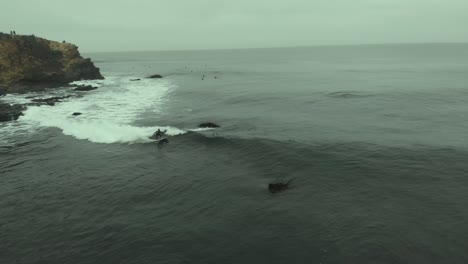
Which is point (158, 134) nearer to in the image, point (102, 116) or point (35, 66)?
point (102, 116)

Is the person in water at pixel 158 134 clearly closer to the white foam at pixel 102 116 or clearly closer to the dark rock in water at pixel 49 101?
the white foam at pixel 102 116

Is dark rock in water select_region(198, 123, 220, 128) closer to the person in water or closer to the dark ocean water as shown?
the dark ocean water

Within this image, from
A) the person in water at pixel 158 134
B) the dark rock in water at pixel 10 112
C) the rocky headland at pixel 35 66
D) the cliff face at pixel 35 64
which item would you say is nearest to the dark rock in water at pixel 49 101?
the rocky headland at pixel 35 66

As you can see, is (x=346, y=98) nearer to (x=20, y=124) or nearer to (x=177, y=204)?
(x=177, y=204)

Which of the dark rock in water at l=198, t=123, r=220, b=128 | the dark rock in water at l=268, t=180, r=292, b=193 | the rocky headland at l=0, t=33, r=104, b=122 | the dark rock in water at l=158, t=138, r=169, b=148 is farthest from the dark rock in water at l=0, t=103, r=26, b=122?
the dark rock in water at l=268, t=180, r=292, b=193

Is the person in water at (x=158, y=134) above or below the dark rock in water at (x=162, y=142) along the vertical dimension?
above

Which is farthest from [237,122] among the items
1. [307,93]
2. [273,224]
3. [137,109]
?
[307,93]

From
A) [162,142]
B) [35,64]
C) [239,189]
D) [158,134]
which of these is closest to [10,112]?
[158,134]
